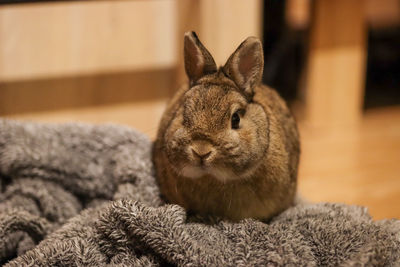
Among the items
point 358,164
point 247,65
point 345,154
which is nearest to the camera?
point 247,65

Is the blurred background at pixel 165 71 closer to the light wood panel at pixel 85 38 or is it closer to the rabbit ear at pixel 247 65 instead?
the light wood panel at pixel 85 38

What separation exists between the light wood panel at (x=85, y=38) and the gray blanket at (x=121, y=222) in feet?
1.99

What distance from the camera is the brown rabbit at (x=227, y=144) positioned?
1.04 metres

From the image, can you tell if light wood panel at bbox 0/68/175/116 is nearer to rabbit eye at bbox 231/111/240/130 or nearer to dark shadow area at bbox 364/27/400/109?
rabbit eye at bbox 231/111/240/130

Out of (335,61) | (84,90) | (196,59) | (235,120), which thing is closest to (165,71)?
(84,90)

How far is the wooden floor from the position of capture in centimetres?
172

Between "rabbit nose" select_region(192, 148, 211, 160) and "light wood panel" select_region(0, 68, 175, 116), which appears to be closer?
"rabbit nose" select_region(192, 148, 211, 160)

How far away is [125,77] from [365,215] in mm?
1252

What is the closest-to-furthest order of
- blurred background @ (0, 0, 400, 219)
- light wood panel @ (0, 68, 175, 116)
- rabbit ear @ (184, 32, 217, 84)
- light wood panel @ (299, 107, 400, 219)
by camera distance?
rabbit ear @ (184, 32, 217, 84) < light wood panel @ (299, 107, 400, 219) < blurred background @ (0, 0, 400, 219) < light wood panel @ (0, 68, 175, 116)

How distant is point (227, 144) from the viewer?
103 centimetres

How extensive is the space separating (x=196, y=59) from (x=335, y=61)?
1.38 meters

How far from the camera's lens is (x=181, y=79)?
211 cm

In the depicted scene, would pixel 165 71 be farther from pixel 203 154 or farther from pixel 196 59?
pixel 203 154

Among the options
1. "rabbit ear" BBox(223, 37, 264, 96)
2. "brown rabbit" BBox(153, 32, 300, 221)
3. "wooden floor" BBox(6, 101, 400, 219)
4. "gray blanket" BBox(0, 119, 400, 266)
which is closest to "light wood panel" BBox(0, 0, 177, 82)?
"wooden floor" BBox(6, 101, 400, 219)
